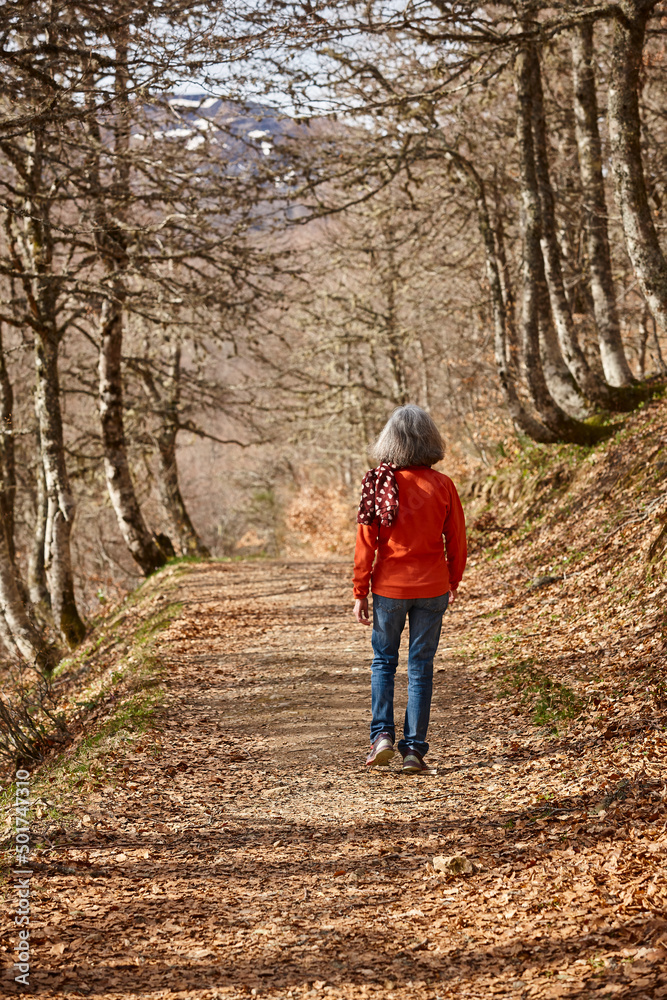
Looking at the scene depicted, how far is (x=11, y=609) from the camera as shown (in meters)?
10.9

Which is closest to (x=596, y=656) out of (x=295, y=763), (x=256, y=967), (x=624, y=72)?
(x=295, y=763)

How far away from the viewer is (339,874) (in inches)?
159

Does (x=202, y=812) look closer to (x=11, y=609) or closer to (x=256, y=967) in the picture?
(x=256, y=967)

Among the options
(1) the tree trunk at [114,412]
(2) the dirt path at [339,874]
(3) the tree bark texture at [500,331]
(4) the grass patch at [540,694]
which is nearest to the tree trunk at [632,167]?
(3) the tree bark texture at [500,331]

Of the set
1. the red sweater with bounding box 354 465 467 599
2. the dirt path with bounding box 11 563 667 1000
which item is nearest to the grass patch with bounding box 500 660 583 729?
the dirt path with bounding box 11 563 667 1000

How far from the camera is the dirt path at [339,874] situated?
314cm

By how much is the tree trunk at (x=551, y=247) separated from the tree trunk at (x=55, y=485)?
764cm

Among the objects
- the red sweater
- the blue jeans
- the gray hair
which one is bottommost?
the blue jeans

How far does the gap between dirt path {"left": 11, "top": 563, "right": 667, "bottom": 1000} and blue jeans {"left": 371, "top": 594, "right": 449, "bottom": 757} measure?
1.18 ft

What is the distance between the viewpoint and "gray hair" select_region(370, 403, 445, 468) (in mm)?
4961

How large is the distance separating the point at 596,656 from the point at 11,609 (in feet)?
26.3

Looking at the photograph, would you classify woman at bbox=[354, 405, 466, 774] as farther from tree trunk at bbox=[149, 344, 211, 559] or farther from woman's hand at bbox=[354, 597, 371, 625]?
tree trunk at bbox=[149, 344, 211, 559]

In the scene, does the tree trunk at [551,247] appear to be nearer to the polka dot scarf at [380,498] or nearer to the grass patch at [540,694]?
the grass patch at [540,694]

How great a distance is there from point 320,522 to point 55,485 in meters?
15.3
